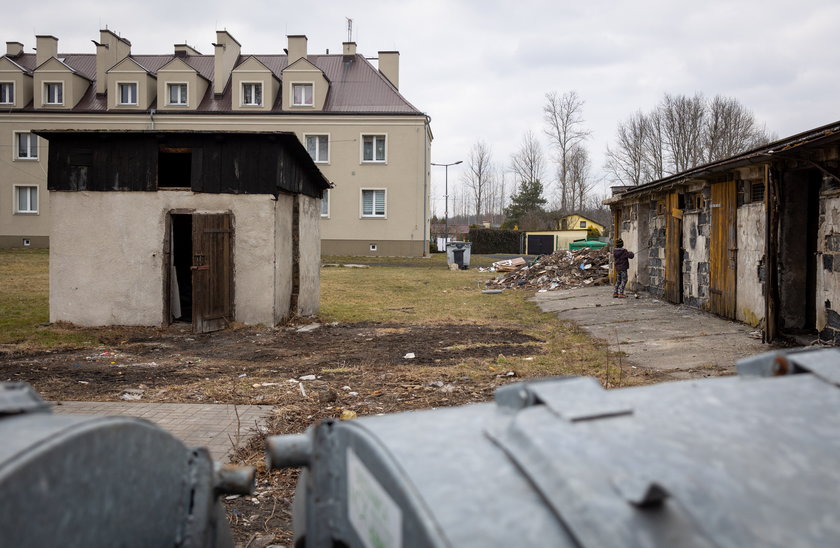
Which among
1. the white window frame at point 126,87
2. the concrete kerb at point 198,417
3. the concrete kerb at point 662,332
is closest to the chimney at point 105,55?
the white window frame at point 126,87

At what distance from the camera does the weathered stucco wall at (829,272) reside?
8.96 m

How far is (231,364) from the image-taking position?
9422 mm

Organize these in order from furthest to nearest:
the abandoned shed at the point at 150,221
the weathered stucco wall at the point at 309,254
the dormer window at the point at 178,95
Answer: the dormer window at the point at 178,95 → the weathered stucco wall at the point at 309,254 → the abandoned shed at the point at 150,221

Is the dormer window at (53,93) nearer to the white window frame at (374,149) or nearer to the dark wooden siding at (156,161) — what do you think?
the white window frame at (374,149)

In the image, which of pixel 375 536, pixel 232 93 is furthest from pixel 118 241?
pixel 232 93

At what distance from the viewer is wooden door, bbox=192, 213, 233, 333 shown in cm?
1227

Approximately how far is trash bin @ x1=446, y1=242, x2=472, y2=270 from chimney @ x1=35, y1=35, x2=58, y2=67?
26.8 m

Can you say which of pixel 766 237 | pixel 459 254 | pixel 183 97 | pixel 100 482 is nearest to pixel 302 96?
pixel 183 97

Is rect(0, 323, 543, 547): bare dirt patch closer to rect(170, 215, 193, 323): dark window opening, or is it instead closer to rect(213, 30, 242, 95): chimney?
rect(170, 215, 193, 323): dark window opening

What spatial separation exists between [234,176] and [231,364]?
4.62 metres

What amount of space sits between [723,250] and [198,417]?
10.6 metres

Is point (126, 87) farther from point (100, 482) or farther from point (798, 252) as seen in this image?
point (100, 482)

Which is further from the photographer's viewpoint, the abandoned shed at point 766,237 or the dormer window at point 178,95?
the dormer window at point 178,95

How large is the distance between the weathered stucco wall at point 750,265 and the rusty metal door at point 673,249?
355 centimetres
